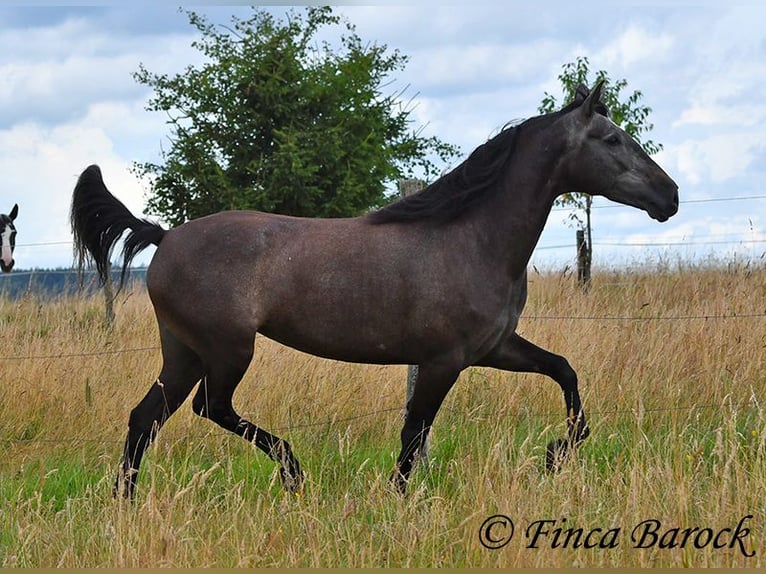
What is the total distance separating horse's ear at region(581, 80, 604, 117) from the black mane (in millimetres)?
103

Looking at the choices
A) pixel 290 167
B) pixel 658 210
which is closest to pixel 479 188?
pixel 658 210

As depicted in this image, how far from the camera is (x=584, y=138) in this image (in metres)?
5.61

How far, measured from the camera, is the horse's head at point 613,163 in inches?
221

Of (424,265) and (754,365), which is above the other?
(424,265)

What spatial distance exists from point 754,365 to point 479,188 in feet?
11.9

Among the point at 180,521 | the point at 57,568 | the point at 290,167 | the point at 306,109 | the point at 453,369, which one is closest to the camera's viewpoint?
the point at 57,568

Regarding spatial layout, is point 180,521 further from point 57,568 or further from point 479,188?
point 479,188

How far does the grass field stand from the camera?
4.32m

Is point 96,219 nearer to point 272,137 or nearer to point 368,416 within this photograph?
point 368,416

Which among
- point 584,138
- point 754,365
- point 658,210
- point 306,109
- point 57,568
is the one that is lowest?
point 57,568

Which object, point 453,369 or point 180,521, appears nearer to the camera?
point 180,521

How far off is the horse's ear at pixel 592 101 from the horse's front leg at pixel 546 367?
4.51ft

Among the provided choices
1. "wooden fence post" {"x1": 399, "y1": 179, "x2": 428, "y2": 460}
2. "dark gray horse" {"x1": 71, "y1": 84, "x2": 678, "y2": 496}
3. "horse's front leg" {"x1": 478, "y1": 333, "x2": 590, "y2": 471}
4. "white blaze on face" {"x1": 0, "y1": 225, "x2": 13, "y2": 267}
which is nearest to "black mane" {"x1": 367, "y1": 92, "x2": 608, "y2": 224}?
"dark gray horse" {"x1": 71, "y1": 84, "x2": 678, "y2": 496}

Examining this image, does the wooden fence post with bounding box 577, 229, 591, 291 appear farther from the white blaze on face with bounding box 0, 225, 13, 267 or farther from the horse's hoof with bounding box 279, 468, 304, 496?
the white blaze on face with bounding box 0, 225, 13, 267
